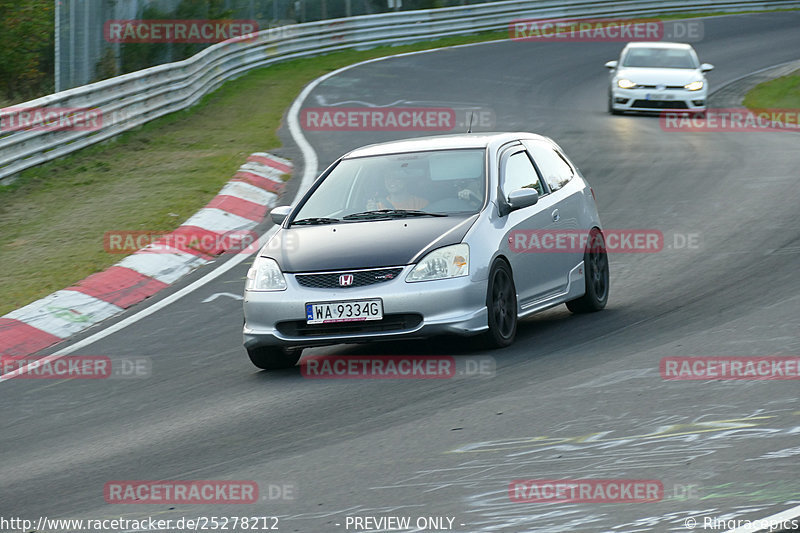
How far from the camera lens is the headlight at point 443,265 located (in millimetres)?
9047

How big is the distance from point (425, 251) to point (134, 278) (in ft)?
15.3

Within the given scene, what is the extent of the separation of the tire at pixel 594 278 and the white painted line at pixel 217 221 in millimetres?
5057

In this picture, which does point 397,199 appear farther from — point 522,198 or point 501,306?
point 501,306

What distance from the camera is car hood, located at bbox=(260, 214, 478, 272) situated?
29.8 feet

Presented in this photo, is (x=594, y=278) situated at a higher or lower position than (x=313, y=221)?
lower

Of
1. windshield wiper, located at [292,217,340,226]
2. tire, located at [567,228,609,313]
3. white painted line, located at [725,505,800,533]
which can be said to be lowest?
tire, located at [567,228,609,313]

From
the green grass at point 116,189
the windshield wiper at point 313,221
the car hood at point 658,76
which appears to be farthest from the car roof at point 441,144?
the car hood at point 658,76

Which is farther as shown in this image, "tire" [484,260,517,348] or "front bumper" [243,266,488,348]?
"tire" [484,260,517,348]

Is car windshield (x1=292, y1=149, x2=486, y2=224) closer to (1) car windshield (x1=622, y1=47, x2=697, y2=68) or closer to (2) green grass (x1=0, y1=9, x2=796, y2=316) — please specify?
(2) green grass (x1=0, y1=9, x2=796, y2=316)

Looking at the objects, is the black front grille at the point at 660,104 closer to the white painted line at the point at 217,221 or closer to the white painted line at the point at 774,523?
the white painted line at the point at 217,221

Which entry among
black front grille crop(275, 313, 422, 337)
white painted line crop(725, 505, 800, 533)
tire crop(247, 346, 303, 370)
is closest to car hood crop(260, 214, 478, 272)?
black front grille crop(275, 313, 422, 337)

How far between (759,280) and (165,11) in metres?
18.9

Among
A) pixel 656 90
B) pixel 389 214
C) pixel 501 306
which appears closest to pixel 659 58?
pixel 656 90

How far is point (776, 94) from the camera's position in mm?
28984
